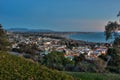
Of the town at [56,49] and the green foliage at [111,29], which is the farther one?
the town at [56,49]

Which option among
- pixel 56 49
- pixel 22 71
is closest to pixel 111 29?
pixel 22 71

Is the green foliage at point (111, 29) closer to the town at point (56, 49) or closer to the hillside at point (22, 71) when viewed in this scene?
the town at point (56, 49)

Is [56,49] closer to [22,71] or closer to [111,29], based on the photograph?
[111,29]

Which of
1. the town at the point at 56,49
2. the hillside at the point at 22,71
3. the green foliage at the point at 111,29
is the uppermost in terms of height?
the green foliage at the point at 111,29

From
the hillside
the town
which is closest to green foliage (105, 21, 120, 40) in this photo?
the town

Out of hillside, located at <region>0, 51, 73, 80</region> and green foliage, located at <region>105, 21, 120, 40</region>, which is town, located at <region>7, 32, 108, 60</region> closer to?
green foliage, located at <region>105, 21, 120, 40</region>

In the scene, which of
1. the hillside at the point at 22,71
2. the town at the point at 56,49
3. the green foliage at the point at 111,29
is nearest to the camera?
the hillside at the point at 22,71

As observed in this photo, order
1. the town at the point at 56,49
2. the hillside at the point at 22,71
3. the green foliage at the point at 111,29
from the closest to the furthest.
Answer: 1. the hillside at the point at 22,71
2. the green foliage at the point at 111,29
3. the town at the point at 56,49

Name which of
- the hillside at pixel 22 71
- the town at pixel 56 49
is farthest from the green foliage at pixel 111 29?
the hillside at pixel 22 71

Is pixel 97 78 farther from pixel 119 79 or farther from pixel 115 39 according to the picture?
pixel 115 39
